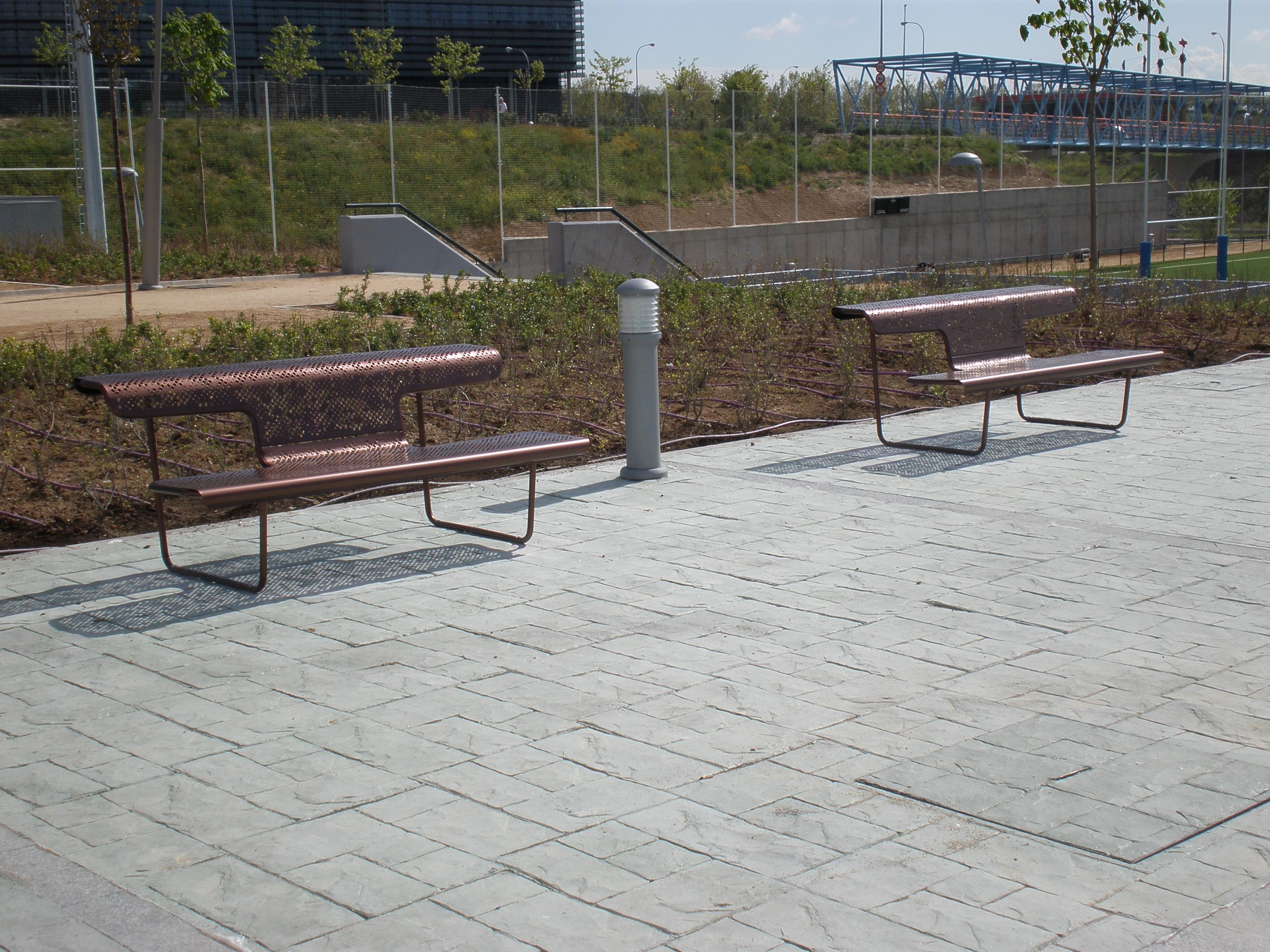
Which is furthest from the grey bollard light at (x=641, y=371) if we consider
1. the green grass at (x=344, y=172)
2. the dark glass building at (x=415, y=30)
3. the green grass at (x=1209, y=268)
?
the dark glass building at (x=415, y=30)

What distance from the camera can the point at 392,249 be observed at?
906 inches

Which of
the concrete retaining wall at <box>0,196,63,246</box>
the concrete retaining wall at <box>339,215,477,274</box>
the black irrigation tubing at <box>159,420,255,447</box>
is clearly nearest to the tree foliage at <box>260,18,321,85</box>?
the concrete retaining wall at <box>0,196,63,246</box>

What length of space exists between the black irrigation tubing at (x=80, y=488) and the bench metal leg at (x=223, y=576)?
1169mm

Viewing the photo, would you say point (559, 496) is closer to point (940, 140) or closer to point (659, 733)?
point (659, 733)

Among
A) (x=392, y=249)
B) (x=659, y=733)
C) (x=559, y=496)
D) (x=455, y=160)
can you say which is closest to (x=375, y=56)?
(x=455, y=160)

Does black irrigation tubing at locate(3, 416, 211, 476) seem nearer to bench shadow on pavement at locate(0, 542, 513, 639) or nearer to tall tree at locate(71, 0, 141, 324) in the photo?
bench shadow on pavement at locate(0, 542, 513, 639)

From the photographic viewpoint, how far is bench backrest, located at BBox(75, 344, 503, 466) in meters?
5.46

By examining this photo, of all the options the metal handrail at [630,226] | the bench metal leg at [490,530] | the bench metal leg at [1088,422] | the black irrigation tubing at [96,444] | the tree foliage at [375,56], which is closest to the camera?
the bench metal leg at [490,530]

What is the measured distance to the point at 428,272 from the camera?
2266 cm

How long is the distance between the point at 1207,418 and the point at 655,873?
769 cm

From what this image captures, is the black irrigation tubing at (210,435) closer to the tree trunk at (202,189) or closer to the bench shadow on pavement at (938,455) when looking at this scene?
the bench shadow on pavement at (938,455)

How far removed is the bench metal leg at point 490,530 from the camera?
Answer: 21.1 feet

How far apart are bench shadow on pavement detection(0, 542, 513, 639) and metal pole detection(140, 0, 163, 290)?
1059 centimetres

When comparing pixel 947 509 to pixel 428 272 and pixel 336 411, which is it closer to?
pixel 336 411
